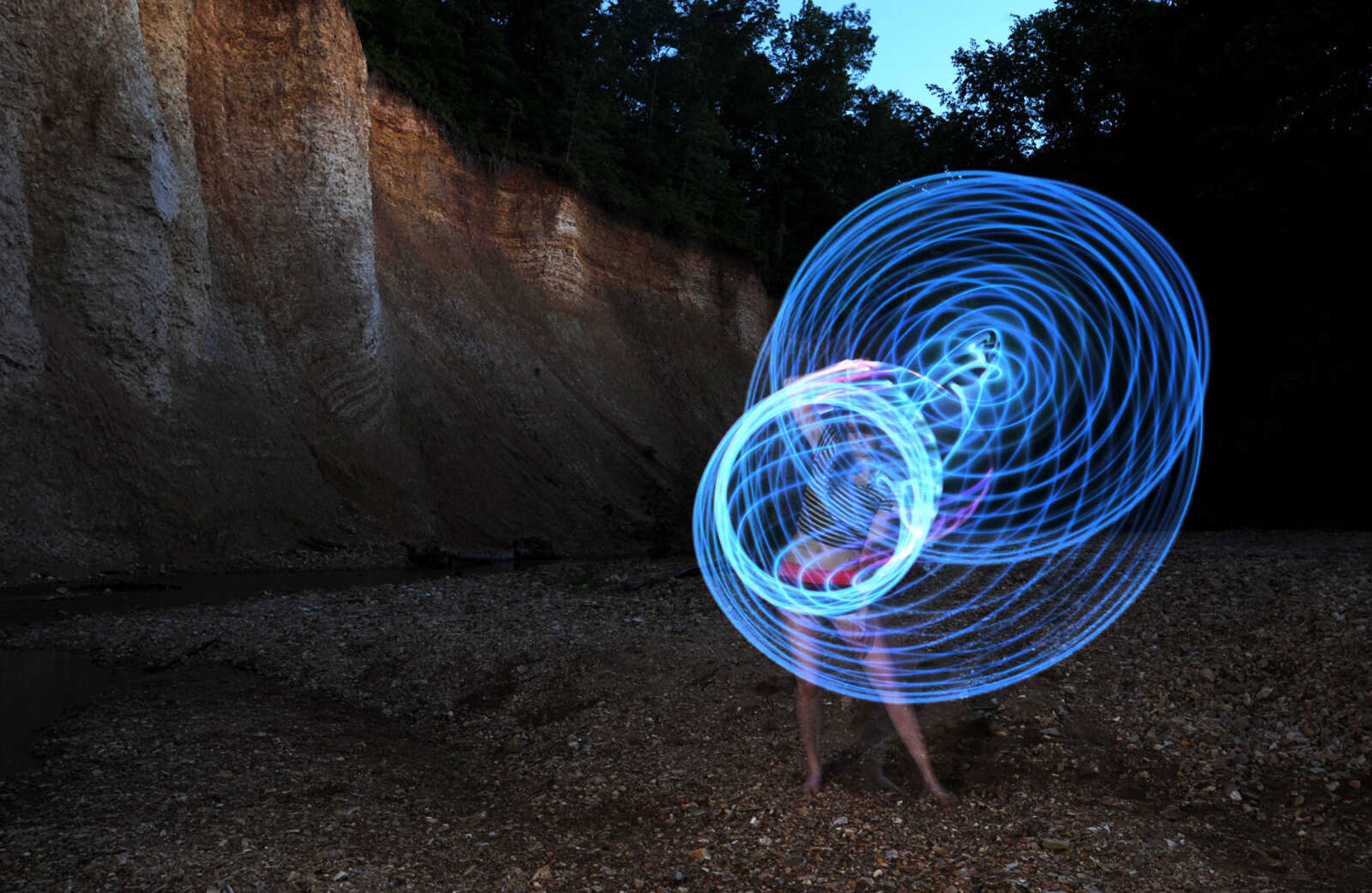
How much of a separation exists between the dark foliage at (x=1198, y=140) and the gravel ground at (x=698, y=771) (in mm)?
7400

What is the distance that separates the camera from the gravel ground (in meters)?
3.74

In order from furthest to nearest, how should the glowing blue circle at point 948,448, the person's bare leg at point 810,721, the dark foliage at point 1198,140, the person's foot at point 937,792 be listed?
the dark foliage at point 1198,140 → the glowing blue circle at point 948,448 → the person's bare leg at point 810,721 → the person's foot at point 937,792

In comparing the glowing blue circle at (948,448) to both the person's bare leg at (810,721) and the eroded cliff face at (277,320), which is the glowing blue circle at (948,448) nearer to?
the person's bare leg at (810,721)

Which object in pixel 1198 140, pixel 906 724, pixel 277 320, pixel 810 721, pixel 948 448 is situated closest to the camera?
pixel 906 724

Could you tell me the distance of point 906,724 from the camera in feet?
15.2

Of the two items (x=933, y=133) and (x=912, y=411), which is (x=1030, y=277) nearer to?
(x=912, y=411)

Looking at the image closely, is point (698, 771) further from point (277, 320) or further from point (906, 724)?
point (277, 320)

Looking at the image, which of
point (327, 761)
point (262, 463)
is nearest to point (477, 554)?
point (262, 463)

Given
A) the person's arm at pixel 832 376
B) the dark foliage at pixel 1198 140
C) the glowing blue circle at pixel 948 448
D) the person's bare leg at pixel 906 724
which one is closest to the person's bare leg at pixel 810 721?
the glowing blue circle at pixel 948 448

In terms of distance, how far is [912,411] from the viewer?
245 inches

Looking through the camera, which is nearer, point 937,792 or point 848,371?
point 937,792

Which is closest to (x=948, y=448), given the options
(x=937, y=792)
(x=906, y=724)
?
(x=906, y=724)

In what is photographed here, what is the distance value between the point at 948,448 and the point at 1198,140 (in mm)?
8949

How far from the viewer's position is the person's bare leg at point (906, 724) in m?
4.50
